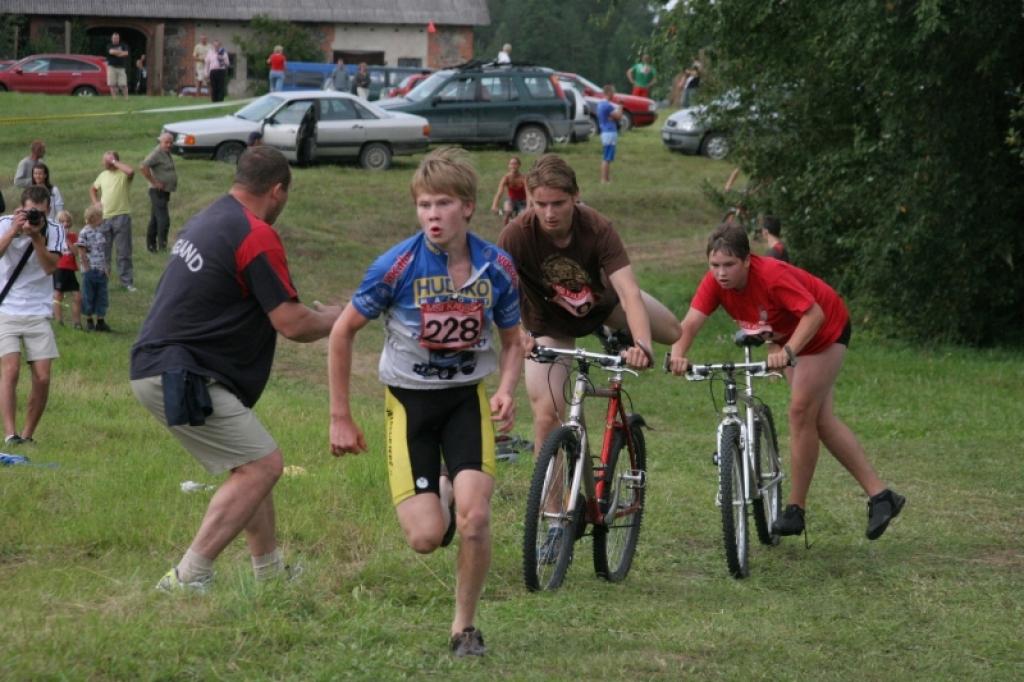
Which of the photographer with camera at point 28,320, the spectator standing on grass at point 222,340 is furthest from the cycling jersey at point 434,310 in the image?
the photographer with camera at point 28,320

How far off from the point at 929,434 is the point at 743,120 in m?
10.0

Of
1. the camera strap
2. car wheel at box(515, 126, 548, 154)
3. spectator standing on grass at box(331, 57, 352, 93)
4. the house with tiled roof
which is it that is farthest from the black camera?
the house with tiled roof

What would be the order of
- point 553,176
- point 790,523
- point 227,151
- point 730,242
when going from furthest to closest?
point 227,151
point 790,523
point 730,242
point 553,176

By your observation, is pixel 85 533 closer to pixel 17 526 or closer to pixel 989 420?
pixel 17 526

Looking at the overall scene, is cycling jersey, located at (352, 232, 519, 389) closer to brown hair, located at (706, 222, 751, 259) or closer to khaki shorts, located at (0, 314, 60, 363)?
brown hair, located at (706, 222, 751, 259)

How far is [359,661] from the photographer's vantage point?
5.66 metres

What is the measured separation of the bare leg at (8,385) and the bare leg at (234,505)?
18.9 ft

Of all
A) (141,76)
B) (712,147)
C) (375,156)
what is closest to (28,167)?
(375,156)

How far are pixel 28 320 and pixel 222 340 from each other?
19.1 feet

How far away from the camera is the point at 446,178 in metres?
5.93

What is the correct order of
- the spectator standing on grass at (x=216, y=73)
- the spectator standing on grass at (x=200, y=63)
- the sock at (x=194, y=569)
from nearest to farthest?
1. the sock at (x=194, y=569)
2. the spectator standing on grass at (x=216, y=73)
3. the spectator standing on grass at (x=200, y=63)

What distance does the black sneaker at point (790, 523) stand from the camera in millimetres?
8305

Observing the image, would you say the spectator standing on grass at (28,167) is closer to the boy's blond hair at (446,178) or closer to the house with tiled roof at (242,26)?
the boy's blond hair at (446,178)

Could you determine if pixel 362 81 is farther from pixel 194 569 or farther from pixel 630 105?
pixel 194 569
